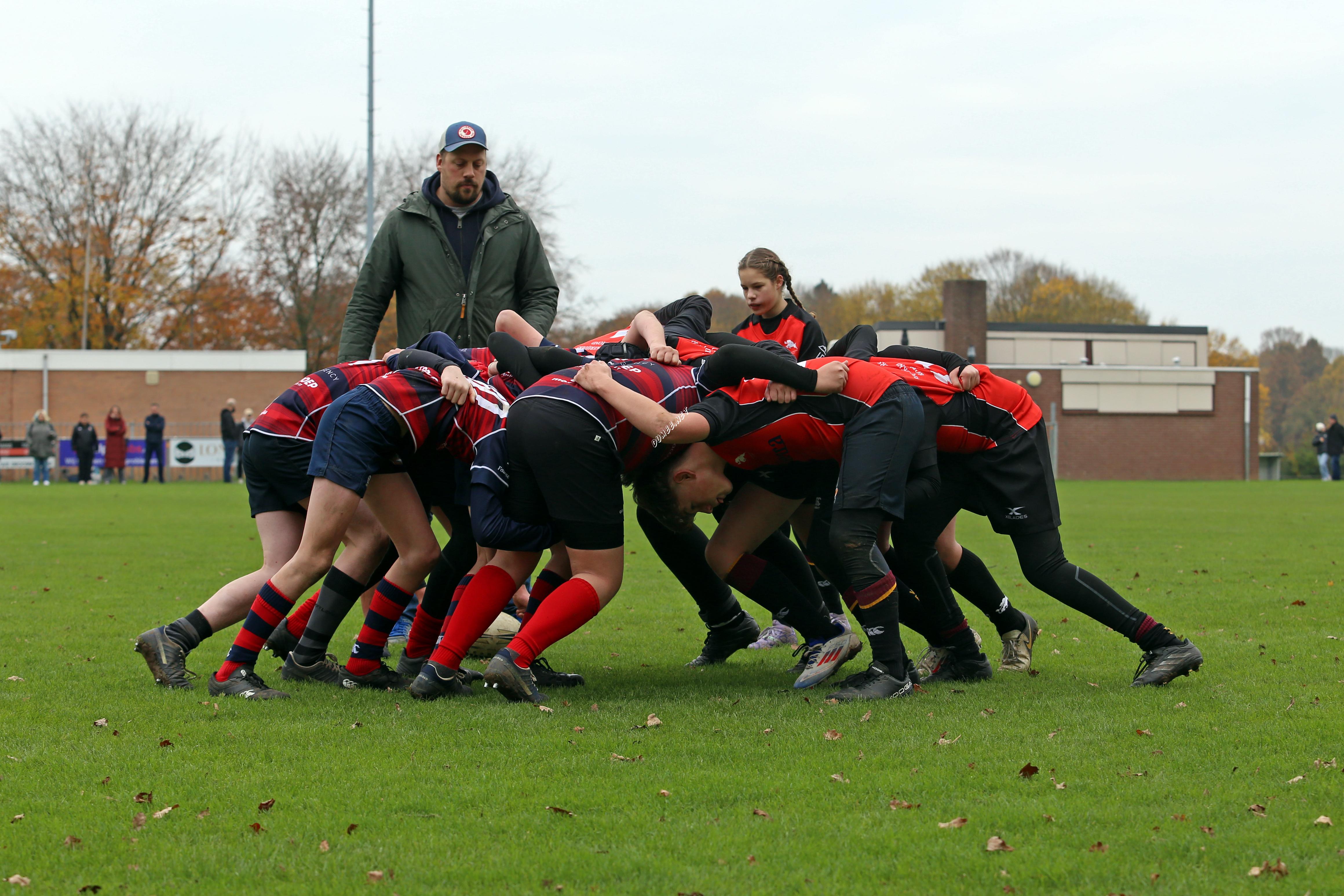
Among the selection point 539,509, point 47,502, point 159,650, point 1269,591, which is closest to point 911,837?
point 539,509

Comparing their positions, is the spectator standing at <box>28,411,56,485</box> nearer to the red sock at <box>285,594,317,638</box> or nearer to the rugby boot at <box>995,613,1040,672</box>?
the red sock at <box>285,594,317,638</box>

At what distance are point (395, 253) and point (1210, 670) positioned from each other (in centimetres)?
475

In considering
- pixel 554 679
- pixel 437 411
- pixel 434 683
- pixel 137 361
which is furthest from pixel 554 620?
pixel 137 361

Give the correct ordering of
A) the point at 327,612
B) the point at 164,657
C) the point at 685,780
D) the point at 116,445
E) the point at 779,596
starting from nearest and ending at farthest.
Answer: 1. the point at 685,780
2. the point at 164,657
3. the point at 327,612
4. the point at 779,596
5. the point at 116,445

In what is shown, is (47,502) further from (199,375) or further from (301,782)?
(301,782)

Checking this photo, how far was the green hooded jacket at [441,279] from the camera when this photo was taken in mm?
6816

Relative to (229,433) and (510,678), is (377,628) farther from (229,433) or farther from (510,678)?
(229,433)

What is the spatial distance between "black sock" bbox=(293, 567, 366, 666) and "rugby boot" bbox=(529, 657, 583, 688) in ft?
2.26

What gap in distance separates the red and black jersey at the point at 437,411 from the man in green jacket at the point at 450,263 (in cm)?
149

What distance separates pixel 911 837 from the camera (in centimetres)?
328

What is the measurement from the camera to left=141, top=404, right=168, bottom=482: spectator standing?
97.0 feet

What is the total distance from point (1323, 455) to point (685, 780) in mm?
41414

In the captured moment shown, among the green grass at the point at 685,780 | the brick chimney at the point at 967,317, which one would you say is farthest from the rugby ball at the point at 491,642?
the brick chimney at the point at 967,317

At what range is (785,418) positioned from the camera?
16.6 feet
